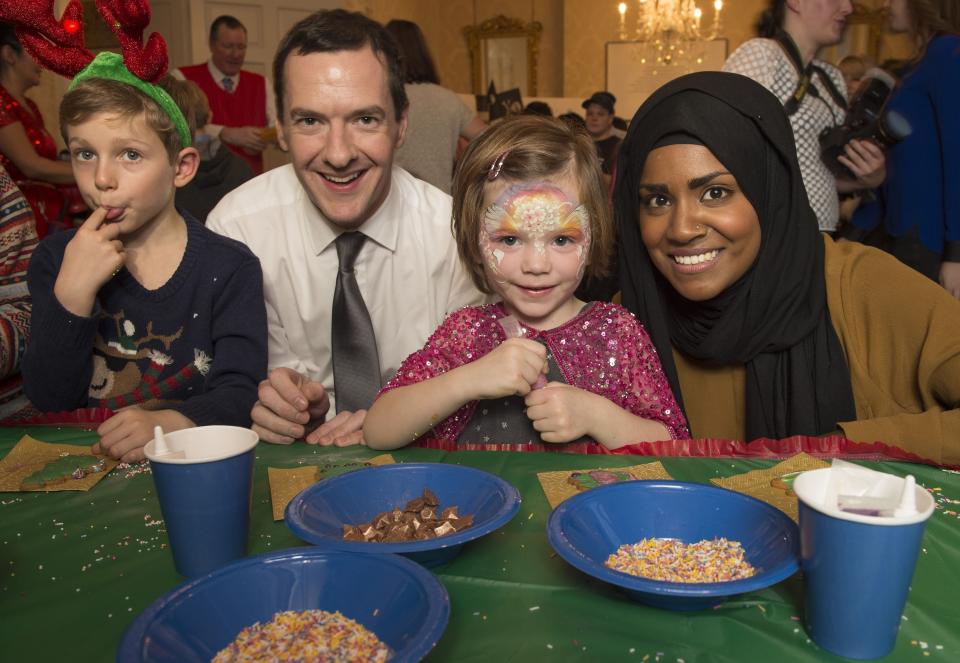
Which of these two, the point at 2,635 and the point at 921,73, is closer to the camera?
the point at 2,635

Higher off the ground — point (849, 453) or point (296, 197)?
point (296, 197)

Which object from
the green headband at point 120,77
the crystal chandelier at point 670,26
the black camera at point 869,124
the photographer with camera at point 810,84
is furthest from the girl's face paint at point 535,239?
the crystal chandelier at point 670,26

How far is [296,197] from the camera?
2.21m

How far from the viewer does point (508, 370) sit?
1.36m

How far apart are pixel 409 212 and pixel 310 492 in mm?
1288

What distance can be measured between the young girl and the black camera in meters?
1.55

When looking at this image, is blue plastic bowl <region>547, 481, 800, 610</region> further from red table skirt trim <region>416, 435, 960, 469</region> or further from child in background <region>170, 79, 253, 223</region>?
child in background <region>170, 79, 253, 223</region>

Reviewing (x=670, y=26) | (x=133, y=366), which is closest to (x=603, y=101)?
(x=670, y=26)

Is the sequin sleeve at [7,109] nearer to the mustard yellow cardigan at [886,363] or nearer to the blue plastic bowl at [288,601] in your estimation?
the mustard yellow cardigan at [886,363]

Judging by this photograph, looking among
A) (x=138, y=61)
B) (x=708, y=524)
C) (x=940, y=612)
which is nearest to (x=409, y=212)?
(x=138, y=61)

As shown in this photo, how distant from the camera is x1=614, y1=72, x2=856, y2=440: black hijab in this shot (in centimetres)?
172

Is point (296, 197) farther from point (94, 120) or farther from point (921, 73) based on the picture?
point (921, 73)

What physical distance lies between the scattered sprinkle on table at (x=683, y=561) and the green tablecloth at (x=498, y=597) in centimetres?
4

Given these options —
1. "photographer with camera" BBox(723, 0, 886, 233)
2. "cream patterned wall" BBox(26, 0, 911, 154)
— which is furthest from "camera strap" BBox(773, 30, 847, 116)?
"cream patterned wall" BBox(26, 0, 911, 154)
